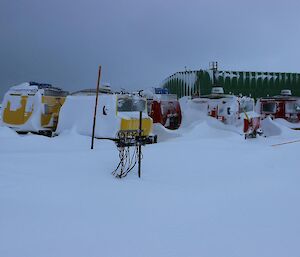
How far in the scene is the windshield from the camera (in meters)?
11.5

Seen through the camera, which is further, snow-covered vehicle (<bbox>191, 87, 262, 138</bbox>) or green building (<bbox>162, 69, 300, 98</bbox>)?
green building (<bbox>162, 69, 300, 98</bbox>)

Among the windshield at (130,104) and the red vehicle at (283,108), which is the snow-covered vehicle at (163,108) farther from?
the red vehicle at (283,108)

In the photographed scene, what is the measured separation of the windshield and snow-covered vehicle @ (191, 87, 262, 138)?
14.8ft

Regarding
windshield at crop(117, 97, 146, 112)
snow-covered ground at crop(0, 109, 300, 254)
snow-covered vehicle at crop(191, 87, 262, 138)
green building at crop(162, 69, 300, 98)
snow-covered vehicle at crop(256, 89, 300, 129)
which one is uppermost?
green building at crop(162, 69, 300, 98)

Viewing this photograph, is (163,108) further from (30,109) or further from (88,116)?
(88,116)

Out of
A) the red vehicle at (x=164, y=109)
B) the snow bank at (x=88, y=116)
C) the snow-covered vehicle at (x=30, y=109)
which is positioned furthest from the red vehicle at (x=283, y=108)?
the snow bank at (x=88, y=116)

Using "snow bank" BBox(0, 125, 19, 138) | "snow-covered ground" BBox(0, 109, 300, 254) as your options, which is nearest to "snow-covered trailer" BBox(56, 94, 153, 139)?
"snow bank" BBox(0, 125, 19, 138)

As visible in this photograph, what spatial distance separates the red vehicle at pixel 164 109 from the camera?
57.4 ft

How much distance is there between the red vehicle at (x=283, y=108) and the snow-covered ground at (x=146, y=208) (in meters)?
14.2

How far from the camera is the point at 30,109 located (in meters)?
13.0

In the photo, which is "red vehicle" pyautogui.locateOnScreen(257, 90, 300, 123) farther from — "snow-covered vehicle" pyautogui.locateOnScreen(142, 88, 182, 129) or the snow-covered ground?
the snow-covered ground

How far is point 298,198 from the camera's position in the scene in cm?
577

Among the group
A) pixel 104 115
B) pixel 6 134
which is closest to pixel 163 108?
pixel 104 115

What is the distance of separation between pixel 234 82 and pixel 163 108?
20117 millimetres
